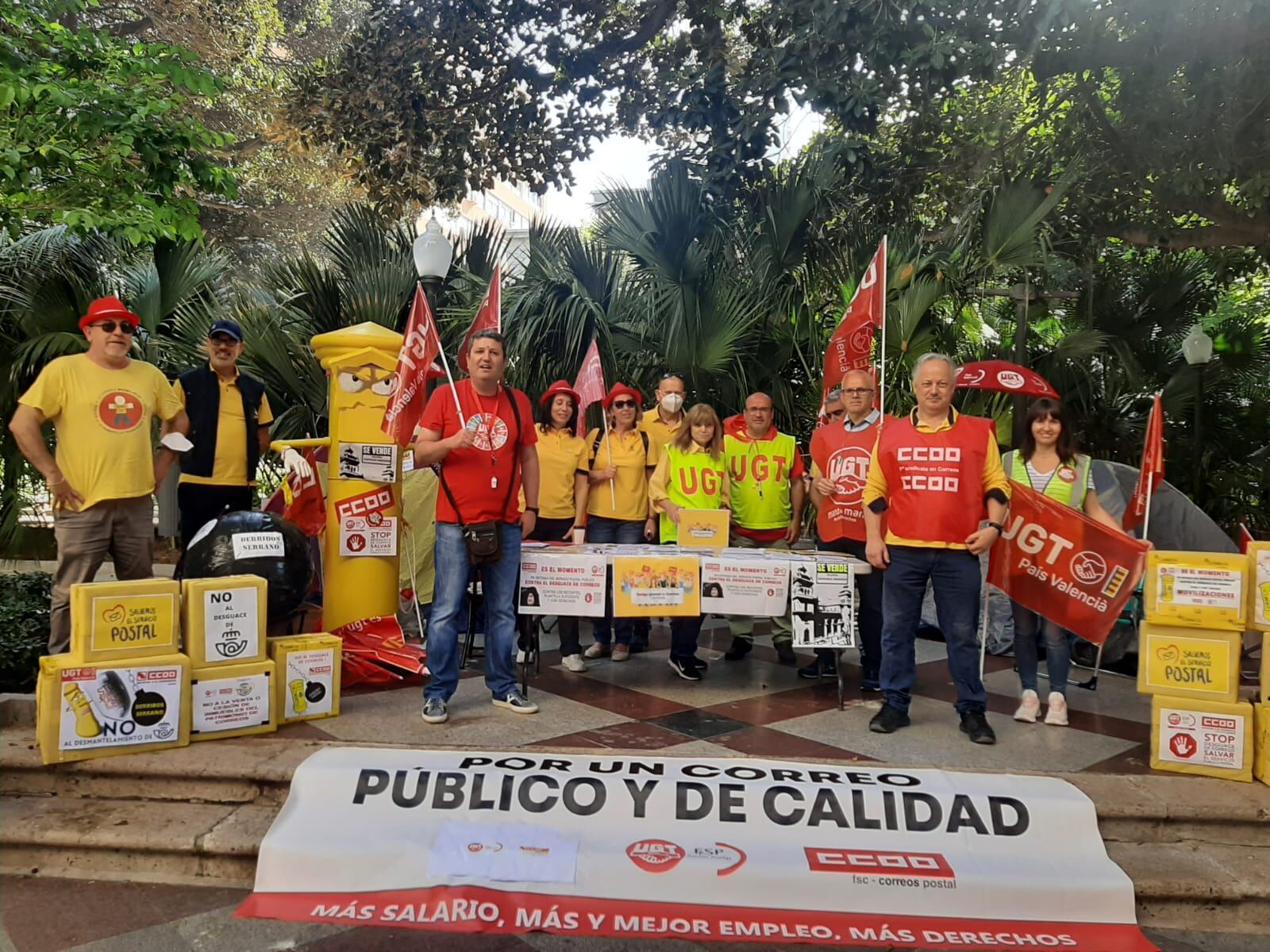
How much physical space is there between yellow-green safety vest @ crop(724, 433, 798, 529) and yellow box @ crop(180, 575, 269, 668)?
3096mm

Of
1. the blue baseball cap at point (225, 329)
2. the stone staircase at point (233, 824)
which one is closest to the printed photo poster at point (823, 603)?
the stone staircase at point (233, 824)

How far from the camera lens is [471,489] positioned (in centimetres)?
493

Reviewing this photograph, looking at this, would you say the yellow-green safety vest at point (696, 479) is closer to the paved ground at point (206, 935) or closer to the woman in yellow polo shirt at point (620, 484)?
the woman in yellow polo shirt at point (620, 484)

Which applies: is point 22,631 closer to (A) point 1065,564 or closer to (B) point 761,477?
(B) point 761,477

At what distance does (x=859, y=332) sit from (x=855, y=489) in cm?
136

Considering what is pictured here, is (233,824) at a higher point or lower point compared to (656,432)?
lower

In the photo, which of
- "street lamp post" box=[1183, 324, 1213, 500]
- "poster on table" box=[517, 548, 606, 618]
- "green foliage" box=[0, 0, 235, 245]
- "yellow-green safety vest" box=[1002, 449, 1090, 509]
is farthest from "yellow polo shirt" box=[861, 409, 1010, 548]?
"street lamp post" box=[1183, 324, 1213, 500]

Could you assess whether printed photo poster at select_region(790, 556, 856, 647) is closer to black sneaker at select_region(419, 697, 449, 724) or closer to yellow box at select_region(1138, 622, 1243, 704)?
yellow box at select_region(1138, 622, 1243, 704)

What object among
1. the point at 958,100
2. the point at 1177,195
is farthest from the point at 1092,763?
the point at 958,100

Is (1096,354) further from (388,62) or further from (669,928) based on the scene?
(669,928)

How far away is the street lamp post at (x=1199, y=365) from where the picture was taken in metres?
9.59

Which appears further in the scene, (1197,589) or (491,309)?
(491,309)

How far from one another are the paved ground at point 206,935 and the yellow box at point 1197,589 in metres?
1.50

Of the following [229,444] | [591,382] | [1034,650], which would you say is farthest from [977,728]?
[229,444]
